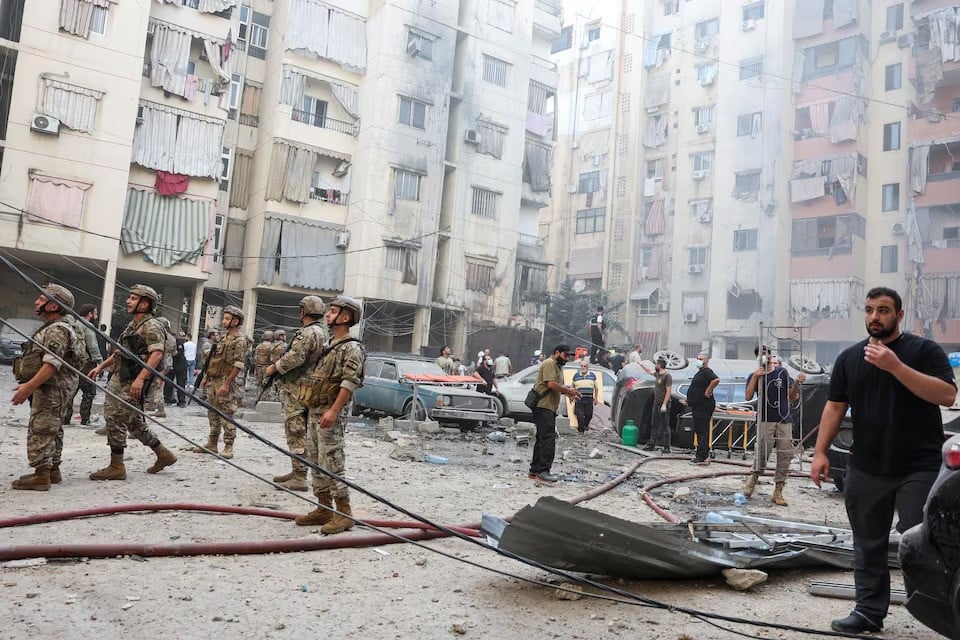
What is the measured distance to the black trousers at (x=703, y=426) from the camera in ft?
38.0

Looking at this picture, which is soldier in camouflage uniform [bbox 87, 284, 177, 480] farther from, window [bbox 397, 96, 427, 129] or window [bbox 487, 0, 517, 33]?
window [bbox 487, 0, 517, 33]

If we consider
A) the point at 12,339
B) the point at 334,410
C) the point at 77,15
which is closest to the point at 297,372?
the point at 334,410

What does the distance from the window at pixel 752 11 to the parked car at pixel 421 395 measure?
3119cm

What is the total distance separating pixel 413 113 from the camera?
1206 inches

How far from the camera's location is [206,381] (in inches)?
340

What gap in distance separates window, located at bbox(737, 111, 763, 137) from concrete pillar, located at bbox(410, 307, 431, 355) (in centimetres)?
1891

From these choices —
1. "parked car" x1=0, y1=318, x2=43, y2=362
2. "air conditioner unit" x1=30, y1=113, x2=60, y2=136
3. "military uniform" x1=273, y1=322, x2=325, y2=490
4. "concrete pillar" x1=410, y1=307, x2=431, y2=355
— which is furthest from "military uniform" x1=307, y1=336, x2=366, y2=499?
"concrete pillar" x1=410, y1=307, x2=431, y2=355

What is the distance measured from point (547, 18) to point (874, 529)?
3567cm

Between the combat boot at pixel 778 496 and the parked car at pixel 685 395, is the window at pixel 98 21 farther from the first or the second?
the combat boot at pixel 778 496

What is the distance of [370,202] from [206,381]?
21.3m

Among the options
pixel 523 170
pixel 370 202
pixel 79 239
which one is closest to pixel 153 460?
pixel 79 239

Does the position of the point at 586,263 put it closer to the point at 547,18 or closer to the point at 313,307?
the point at 547,18

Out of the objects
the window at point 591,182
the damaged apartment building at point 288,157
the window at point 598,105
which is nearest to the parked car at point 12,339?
the damaged apartment building at point 288,157

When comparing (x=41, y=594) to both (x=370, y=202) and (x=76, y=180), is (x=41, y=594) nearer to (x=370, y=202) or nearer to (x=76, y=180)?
(x=76, y=180)
